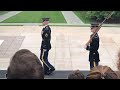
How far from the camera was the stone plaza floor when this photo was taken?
818 cm

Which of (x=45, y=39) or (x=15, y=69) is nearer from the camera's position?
(x=15, y=69)

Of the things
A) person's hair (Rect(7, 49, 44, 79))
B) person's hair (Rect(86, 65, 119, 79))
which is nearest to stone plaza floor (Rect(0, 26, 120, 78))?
person's hair (Rect(86, 65, 119, 79))

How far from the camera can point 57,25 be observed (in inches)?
585

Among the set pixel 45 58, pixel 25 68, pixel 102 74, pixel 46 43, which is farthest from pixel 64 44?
pixel 25 68

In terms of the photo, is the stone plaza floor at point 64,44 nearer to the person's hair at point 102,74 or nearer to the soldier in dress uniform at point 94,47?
the soldier in dress uniform at point 94,47

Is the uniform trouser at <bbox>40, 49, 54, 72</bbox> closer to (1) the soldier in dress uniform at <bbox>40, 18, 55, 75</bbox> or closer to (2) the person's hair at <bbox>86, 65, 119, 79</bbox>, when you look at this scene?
(1) the soldier in dress uniform at <bbox>40, 18, 55, 75</bbox>

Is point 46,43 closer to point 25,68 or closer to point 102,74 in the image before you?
point 102,74

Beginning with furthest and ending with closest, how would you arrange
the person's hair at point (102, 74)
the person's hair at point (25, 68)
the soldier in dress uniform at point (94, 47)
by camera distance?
the soldier in dress uniform at point (94, 47) → the person's hair at point (102, 74) → the person's hair at point (25, 68)

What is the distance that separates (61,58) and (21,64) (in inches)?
291

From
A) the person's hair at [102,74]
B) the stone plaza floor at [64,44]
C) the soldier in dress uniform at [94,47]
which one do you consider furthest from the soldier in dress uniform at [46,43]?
the person's hair at [102,74]

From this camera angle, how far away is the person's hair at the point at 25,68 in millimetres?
1151

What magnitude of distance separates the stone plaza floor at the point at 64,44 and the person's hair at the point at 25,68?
6283 millimetres

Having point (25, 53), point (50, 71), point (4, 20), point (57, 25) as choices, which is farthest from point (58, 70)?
point (4, 20)
